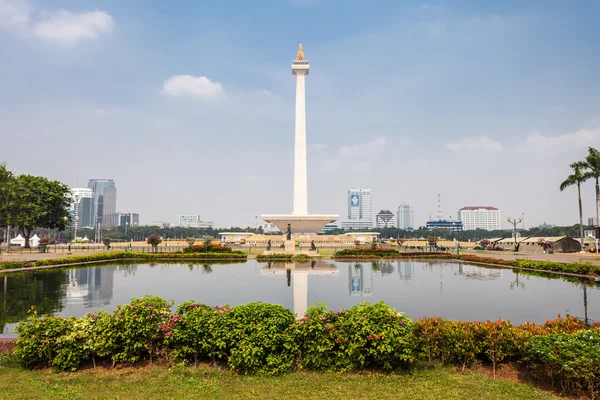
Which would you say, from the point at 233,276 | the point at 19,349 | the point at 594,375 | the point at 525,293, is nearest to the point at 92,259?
the point at 233,276

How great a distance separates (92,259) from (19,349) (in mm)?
21159

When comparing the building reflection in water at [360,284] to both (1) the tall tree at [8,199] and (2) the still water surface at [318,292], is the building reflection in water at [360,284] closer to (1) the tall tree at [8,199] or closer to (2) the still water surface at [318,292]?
(2) the still water surface at [318,292]

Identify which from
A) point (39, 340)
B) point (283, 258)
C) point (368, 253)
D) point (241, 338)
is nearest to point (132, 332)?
point (39, 340)

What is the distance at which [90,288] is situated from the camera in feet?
44.9

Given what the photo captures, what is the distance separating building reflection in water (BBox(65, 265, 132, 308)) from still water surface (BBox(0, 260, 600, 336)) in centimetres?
3

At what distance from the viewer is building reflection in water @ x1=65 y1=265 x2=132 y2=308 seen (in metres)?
11.1

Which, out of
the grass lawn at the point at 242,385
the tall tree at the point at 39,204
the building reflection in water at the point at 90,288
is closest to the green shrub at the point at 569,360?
the grass lawn at the point at 242,385

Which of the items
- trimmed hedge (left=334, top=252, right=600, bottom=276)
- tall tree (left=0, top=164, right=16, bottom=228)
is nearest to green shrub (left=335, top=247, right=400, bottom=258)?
trimmed hedge (left=334, top=252, right=600, bottom=276)

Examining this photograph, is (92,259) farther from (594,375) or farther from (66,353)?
(594,375)

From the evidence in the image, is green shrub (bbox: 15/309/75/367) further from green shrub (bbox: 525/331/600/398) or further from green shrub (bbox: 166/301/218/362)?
green shrub (bbox: 525/331/600/398)

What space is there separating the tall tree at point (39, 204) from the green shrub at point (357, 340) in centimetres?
4407

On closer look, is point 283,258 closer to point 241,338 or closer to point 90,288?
point 90,288

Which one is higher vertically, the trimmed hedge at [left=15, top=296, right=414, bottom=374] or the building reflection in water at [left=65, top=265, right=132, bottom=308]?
the trimmed hedge at [left=15, top=296, right=414, bottom=374]

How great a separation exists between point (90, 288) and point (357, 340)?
468 inches
